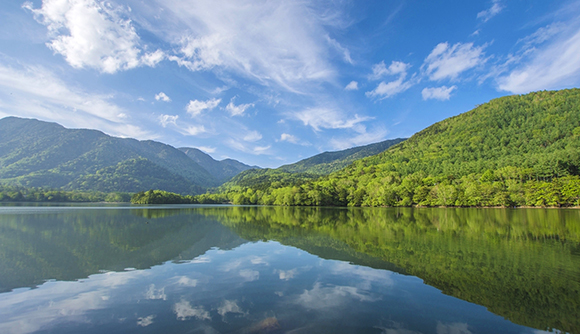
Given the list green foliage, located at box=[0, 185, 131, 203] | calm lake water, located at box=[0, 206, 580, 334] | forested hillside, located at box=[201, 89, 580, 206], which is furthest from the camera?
green foliage, located at box=[0, 185, 131, 203]

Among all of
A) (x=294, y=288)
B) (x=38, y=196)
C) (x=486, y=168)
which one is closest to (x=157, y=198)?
(x=38, y=196)

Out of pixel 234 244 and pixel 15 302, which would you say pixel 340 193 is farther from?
pixel 15 302

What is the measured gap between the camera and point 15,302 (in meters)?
8.59

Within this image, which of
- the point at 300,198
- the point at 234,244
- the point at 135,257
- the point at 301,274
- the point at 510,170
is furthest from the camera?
the point at 300,198

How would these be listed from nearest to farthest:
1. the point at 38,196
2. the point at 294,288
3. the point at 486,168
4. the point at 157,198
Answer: the point at 294,288 < the point at 486,168 < the point at 157,198 < the point at 38,196

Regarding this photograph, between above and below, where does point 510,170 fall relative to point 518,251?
above

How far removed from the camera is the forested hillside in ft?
257

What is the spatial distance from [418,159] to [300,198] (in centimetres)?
9267

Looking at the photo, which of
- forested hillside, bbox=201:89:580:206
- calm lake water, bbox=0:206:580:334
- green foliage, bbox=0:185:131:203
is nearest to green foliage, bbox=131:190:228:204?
forested hillside, bbox=201:89:580:206

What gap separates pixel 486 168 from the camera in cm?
10962

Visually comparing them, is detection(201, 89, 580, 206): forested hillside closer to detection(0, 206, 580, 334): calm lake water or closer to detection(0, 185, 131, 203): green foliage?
detection(0, 206, 580, 334): calm lake water

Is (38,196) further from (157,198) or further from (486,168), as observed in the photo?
(486,168)

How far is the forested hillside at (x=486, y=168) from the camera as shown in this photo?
257ft

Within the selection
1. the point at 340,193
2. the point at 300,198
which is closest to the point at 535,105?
the point at 340,193
